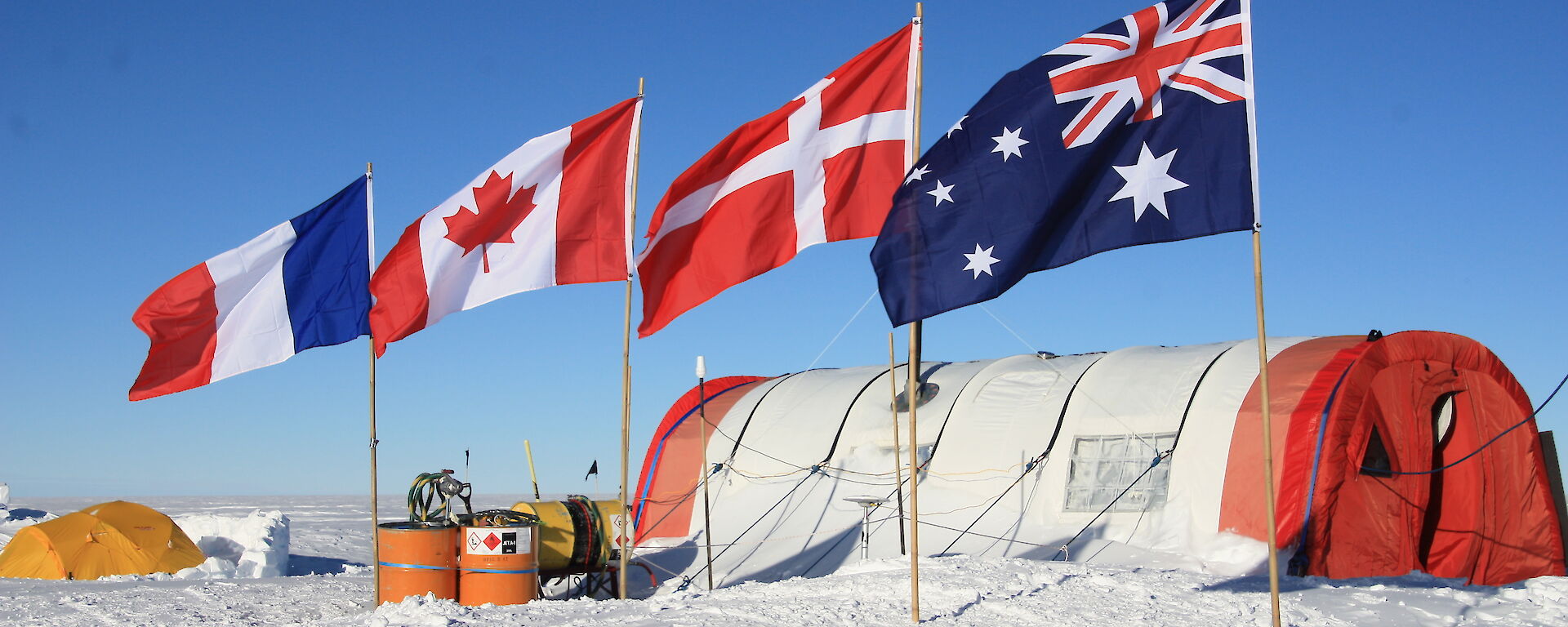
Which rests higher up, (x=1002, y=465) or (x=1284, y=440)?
(x=1284, y=440)

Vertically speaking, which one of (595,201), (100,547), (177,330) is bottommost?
(100,547)

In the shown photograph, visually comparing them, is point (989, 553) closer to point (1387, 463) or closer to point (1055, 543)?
point (1055, 543)

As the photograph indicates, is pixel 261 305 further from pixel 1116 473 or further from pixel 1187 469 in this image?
pixel 1187 469

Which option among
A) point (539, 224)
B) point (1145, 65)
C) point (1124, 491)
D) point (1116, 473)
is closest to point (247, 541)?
point (539, 224)

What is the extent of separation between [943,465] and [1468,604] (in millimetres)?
8579

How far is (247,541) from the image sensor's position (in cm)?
2227

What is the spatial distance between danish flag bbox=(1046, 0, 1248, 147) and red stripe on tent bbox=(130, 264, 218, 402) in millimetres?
10075

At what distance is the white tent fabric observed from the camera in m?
15.6

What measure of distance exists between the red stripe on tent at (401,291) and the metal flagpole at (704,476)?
3273mm

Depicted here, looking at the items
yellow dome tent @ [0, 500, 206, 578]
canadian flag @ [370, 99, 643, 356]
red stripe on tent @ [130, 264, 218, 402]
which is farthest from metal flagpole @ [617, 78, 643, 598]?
yellow dome tent @ [0, 500, 206, 578]

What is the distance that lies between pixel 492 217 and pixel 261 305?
3.62 meters

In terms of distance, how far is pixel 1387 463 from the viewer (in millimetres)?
14922

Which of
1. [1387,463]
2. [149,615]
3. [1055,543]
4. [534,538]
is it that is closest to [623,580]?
[534,538]

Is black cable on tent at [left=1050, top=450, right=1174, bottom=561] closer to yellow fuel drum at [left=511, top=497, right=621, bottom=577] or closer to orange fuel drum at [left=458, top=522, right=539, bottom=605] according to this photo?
yellow fuel drum at [left=511, top=497, right=621, bottom=577]
